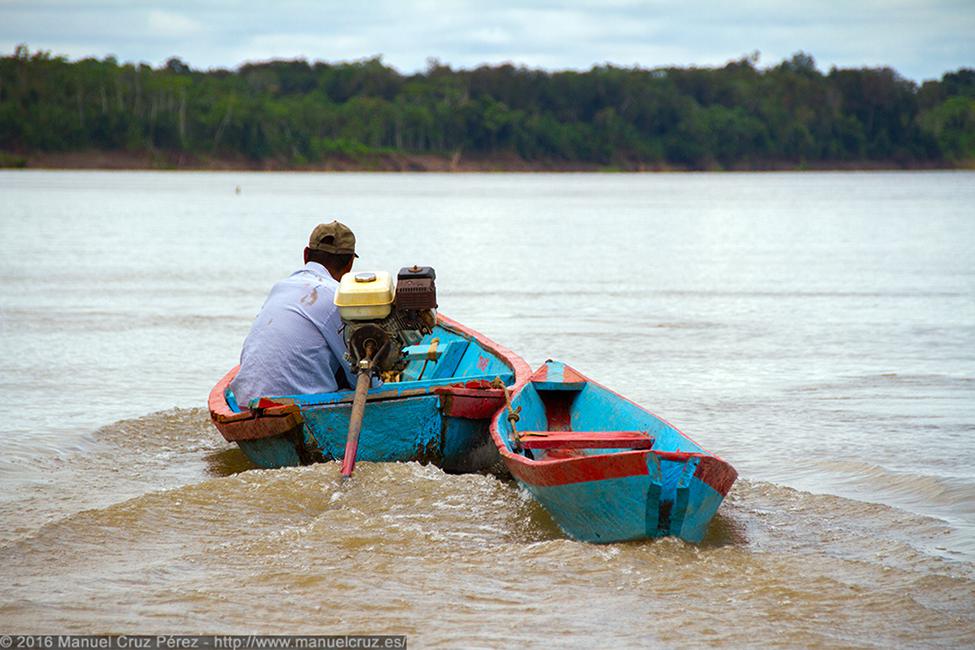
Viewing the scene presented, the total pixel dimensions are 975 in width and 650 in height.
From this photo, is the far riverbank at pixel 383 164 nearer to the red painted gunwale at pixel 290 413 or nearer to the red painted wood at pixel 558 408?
the red painted gunwale at pixel 290 413

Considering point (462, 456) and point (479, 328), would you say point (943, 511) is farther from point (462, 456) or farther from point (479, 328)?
point (479, 328)

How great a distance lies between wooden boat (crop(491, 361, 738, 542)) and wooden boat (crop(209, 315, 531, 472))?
1.29 feet

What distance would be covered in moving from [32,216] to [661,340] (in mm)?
32350

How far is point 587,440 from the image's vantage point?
22.2ft

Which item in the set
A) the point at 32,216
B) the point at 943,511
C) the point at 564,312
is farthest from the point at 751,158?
the point at 943,511

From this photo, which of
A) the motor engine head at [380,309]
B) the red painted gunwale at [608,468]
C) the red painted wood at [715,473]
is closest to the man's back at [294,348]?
the motor engine head at [380,309]

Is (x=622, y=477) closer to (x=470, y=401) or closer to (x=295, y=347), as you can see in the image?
(x=470, y=401)

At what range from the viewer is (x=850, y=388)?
11758mm

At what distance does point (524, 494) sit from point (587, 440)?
85 cm

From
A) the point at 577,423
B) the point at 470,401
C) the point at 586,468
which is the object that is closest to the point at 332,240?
the point at 470,401

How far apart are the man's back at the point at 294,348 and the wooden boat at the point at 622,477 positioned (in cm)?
129

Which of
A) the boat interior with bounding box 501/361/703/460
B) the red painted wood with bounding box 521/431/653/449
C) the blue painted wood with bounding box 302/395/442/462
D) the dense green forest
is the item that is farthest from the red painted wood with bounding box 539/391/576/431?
the dense green forest

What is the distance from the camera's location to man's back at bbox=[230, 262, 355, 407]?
798 cm

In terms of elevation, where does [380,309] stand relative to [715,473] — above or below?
above
